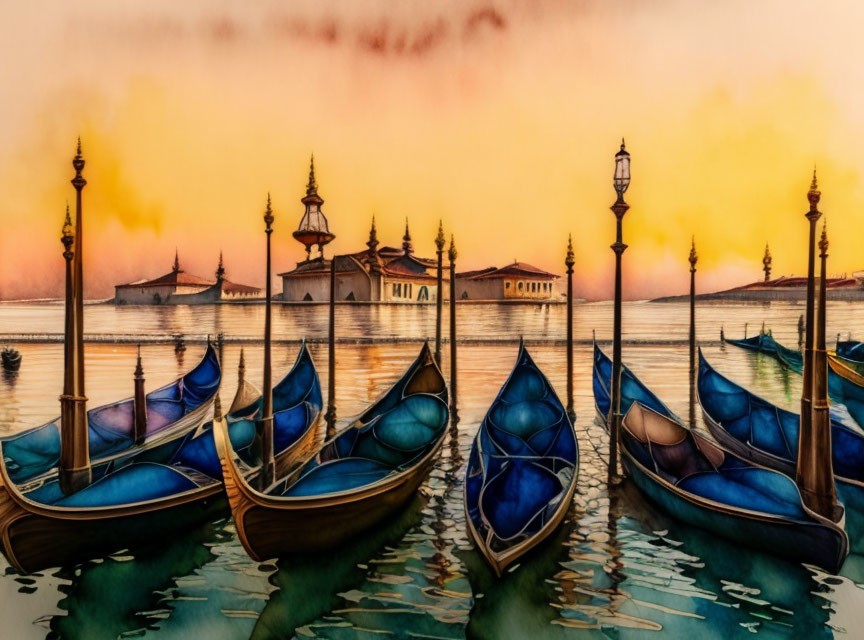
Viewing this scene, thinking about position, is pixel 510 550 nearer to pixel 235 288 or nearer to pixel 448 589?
pixel 448 589

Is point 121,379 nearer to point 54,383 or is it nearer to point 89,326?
point 54,383

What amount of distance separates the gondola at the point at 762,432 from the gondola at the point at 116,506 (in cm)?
704

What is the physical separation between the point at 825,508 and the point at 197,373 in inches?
403

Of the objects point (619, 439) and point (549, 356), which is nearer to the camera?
point (619, 439)

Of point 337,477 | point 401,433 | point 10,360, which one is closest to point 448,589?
point 337,477

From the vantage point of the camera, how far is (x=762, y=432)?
23.9ft

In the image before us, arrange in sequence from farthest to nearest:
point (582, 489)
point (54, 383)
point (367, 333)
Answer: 1. point (367, 333)
2. point (54, 383)
3. point (582, 489)

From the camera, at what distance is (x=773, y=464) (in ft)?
22.1

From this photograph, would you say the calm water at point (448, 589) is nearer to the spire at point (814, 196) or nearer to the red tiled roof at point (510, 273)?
the spire at point (814, 196)

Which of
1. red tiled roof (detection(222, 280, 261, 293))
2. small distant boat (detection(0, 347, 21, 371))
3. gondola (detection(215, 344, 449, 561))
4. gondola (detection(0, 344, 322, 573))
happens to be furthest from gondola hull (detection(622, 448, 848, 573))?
red tiled roof (detection(222, 280, 261, 293))

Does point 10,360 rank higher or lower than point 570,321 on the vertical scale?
lower

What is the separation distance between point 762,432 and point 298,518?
6.80 meters

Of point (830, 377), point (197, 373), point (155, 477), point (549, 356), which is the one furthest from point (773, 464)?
point (549, 356)

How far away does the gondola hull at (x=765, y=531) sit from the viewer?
4238 millimetres
